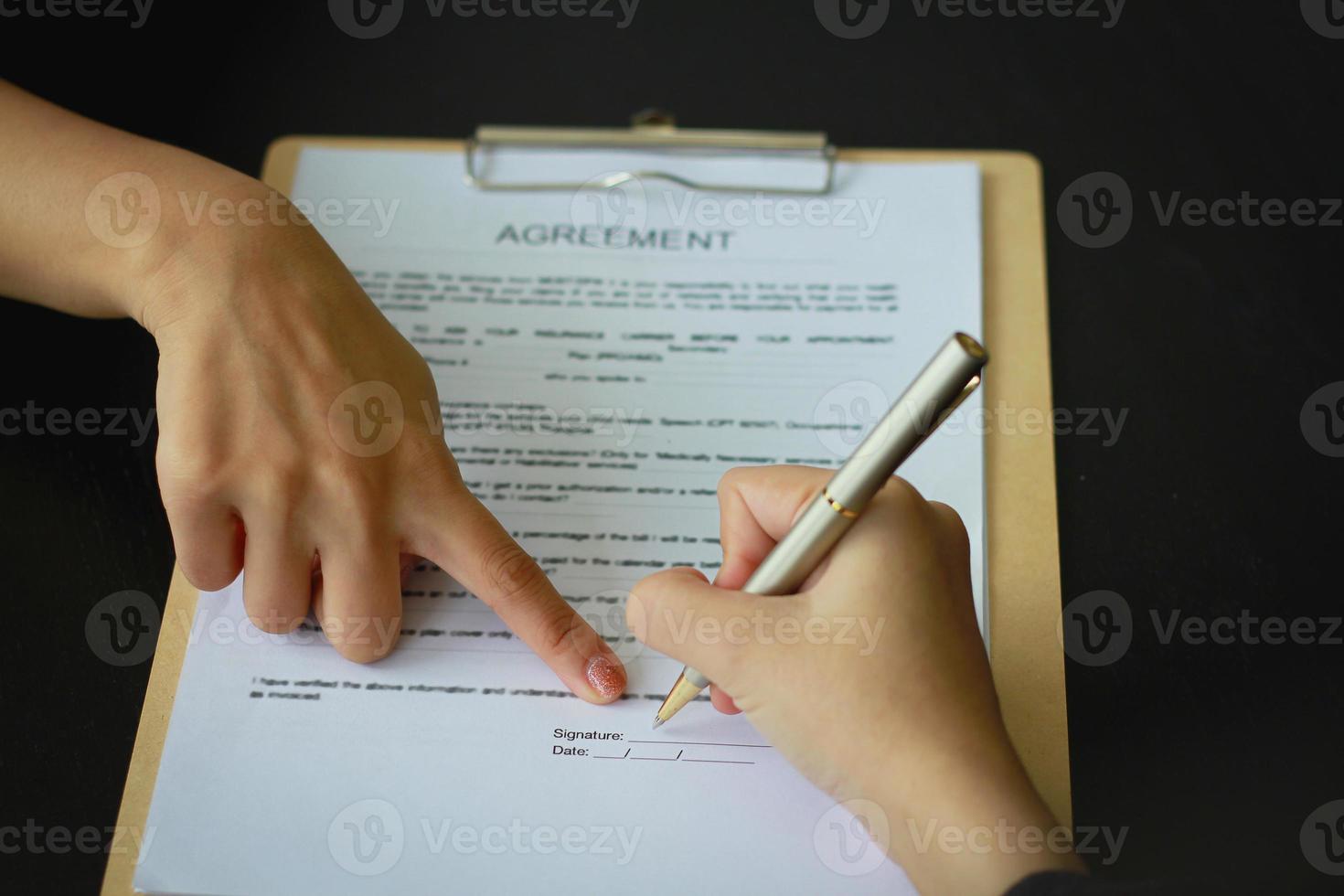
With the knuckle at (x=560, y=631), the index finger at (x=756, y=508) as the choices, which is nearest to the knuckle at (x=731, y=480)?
the index finger at (x=756, y=508)

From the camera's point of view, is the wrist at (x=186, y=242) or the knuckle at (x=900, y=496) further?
the wrist at (x=186, y=242)

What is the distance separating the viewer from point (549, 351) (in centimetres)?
68

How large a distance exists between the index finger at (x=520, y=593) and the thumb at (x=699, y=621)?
6 cm

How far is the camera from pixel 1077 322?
2.29ft

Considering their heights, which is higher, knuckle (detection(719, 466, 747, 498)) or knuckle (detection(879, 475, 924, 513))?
knuckle (detection(719, 466, 747, 498))

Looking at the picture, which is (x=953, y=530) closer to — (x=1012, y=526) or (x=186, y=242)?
(x=1012, y=526)

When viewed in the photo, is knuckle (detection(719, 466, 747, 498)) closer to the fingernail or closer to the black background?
the fingernail

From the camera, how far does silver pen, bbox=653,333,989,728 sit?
40 centimetres

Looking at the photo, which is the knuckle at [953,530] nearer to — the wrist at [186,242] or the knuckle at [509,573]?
the knuckle at [509,573]

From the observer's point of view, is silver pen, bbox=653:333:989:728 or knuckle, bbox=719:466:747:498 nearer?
silver pen, bbox=653:333:989:728

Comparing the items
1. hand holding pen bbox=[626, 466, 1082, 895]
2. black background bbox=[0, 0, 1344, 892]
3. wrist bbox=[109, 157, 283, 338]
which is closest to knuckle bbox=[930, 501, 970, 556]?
hand holding pen bbox=[626, 466, 1082, 895]

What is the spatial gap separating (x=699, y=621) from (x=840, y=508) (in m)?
0.08

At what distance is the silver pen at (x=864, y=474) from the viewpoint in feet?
1.30

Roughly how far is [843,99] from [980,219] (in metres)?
0.17
